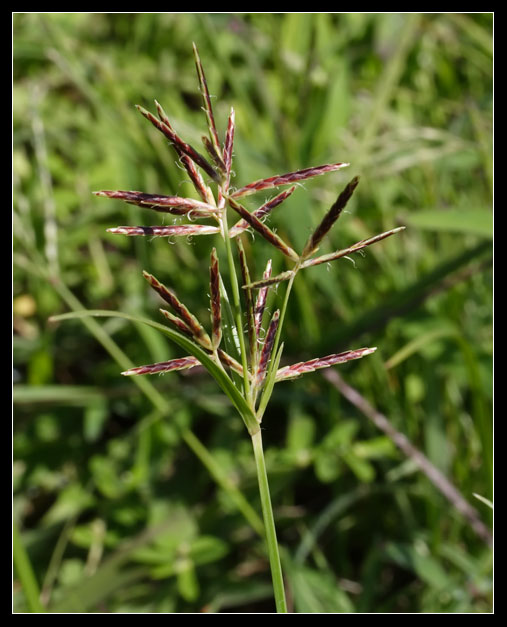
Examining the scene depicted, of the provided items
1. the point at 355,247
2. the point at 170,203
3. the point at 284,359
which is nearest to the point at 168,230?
the point at 170,203

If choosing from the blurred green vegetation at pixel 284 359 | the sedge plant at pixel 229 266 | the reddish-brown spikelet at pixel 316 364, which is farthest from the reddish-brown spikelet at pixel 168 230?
the blurred green vegetation at pixel 284 359

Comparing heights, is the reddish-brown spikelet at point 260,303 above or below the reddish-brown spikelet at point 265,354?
above

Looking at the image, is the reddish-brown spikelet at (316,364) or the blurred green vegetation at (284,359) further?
the blurred green vegetation at (284,359)

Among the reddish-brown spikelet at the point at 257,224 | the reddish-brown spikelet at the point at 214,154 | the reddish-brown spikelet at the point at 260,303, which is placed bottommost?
the reddish-brown spikelet at the point at 260,303

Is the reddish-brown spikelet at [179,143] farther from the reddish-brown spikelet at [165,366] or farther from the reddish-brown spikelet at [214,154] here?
the reddish-brown spikelet at [165,366]

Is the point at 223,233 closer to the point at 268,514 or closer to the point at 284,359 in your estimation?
the point at 268,514

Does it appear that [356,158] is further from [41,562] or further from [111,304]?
[41,562]

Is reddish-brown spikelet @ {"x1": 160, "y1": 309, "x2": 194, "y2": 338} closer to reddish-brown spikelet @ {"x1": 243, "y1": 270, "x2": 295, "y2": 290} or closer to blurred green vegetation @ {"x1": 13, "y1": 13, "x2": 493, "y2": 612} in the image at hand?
reddish-brown spikelet @ {"x1": 243, "y1": 270, "x2": 295, "y2": 290}

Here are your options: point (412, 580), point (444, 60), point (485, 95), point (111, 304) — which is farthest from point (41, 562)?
point (444, 60)
